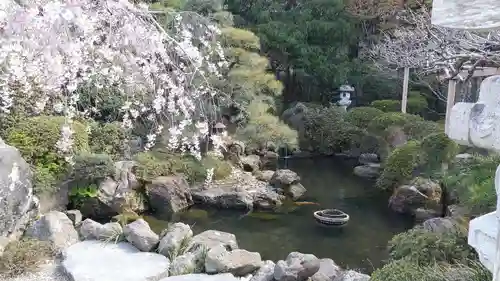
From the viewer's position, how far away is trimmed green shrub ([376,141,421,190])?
8.25m

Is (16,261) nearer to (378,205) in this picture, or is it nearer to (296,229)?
(296,229)

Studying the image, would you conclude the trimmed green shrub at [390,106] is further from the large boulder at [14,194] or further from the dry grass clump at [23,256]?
the dry grass clump at [23,256]

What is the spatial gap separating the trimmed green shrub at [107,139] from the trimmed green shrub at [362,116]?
17.5ft

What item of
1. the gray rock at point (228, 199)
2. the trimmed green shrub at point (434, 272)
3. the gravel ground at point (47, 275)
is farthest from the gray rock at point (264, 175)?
the trimmed green shrub at point (434, 272)

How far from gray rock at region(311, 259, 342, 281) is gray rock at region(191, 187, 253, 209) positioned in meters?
2.86

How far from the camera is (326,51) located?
13.1 m

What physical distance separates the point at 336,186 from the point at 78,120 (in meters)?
4.58

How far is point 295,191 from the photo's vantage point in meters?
8.59

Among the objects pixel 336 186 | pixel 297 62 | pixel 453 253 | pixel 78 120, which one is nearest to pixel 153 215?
pixel 78 120

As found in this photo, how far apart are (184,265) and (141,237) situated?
2.24ft

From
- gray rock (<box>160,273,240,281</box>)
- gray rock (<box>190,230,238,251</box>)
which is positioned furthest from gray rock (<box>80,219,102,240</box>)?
gray rock (<box>160,273,240,281</box>)

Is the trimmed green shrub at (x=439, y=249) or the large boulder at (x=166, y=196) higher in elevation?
the trimmed green shrub at (x=439, y=249)

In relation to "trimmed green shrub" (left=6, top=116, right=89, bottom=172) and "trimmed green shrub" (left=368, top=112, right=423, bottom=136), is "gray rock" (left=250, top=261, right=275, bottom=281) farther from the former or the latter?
"trimmed green shrub" (left=368, top=112, right=423, bottom=136)

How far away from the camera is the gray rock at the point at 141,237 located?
5242 millimetres
